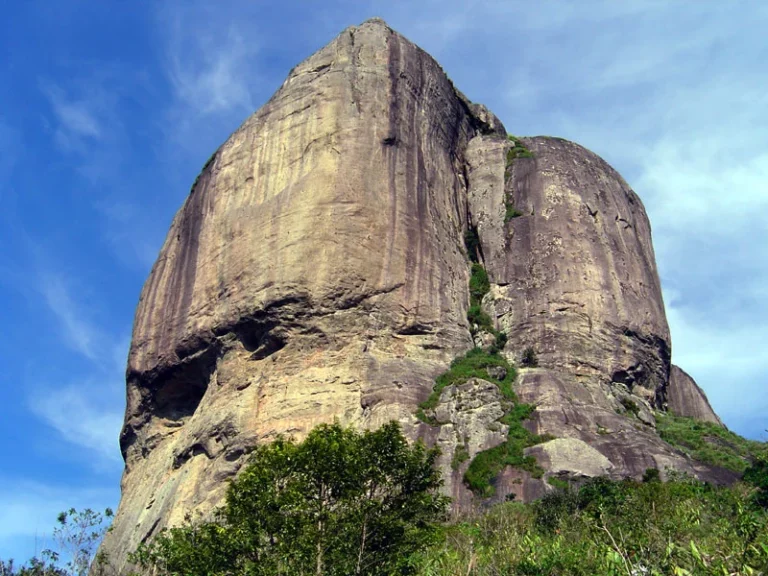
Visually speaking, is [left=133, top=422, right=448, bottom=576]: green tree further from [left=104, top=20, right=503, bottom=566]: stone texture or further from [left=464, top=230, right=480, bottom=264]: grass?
[left=464, top=230, right=480, bottom=264]: grass

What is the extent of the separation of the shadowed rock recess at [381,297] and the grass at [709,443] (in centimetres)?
116

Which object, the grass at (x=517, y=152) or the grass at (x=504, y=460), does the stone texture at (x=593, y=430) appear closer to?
the grass at (x=504, y=460)

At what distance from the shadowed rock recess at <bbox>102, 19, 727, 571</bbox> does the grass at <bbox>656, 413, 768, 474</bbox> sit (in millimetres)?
1165

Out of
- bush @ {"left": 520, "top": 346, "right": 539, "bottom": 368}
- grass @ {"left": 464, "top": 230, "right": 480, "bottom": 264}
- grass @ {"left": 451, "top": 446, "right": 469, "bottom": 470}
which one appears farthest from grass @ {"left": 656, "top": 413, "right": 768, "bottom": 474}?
grass @ {"left": 464, "top": 230, "right": 480, "bottom": 264}

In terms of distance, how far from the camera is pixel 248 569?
771 inches

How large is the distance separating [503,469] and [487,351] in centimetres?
987

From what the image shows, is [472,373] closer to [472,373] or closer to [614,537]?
[472,373]

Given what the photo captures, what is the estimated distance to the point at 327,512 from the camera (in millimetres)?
20359

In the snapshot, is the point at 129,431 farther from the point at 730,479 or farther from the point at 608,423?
the point at 730,479

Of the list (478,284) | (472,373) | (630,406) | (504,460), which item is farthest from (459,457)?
(478,284)

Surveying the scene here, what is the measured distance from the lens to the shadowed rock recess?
34.5 m

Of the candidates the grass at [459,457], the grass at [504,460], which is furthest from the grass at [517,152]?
the grass at [459,457]

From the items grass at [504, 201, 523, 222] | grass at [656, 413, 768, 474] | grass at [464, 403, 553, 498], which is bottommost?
grass at [464, 403, 553, 498]

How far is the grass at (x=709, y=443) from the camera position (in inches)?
1401
